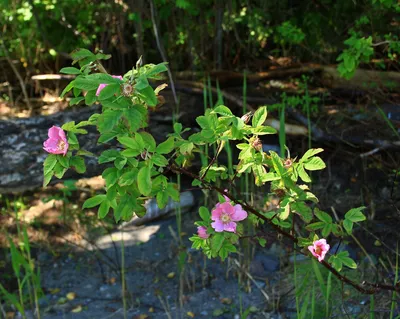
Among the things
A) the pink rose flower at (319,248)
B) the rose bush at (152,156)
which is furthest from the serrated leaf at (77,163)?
the pink rose flower at (319,248)

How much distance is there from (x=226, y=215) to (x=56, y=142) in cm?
51

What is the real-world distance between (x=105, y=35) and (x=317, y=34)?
5.96 feet

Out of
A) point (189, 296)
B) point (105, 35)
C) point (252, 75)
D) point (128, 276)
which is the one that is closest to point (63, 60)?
point (105, 35)

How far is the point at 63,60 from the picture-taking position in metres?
5.38

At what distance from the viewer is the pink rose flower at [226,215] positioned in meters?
1.67

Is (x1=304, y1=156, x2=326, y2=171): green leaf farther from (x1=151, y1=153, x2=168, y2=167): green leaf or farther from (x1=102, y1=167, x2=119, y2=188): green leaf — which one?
(x1=102, y1=167, x2=119, y2=188): green leaf

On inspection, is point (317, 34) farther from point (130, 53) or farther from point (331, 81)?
point (130, 53)

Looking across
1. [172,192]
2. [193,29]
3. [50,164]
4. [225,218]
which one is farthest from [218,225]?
[193,29]

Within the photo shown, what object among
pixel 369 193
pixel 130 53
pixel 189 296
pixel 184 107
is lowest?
pixel 189 296

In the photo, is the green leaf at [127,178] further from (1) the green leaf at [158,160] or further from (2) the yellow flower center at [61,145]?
(2) the yellow flower center at [61,145]

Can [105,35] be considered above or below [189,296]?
above

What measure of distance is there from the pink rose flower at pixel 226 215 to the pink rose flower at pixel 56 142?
0.45 m

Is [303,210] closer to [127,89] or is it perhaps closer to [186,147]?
[186,147]

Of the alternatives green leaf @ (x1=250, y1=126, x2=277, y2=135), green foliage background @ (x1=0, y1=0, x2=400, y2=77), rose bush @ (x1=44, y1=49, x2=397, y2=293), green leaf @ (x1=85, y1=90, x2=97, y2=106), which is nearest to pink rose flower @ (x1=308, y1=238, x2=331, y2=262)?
rose bush @ (x1=44, y1=49, x2=397, y2=293)
